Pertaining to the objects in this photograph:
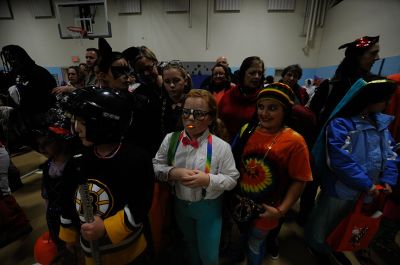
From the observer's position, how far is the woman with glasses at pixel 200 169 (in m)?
1.22

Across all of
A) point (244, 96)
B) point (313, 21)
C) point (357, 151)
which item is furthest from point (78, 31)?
point (313, 21)

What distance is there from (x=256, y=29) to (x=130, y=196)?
25.3 ft

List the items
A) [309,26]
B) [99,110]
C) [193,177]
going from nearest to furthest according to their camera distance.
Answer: [99,110] < [193,177] < [309,26]

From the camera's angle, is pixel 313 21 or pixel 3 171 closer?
pixel 3 171

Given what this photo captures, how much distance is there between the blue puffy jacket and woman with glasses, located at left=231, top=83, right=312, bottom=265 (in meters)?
0.34

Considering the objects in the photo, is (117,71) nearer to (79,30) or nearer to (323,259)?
(323,259)

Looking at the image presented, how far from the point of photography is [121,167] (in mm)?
990

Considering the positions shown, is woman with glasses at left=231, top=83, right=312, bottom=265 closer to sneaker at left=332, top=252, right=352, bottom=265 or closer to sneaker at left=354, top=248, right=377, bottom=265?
sneaker at left=332, top=252, right=352, bottom=265

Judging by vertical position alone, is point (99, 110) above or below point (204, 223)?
above

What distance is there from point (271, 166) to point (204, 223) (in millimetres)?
595

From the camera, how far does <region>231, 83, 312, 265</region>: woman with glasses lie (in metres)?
1.26

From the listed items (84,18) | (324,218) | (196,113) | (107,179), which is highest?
(84,18)

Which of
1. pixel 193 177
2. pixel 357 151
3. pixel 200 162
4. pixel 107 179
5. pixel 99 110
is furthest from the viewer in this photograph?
pixel 357 151

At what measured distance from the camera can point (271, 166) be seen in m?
1.29
